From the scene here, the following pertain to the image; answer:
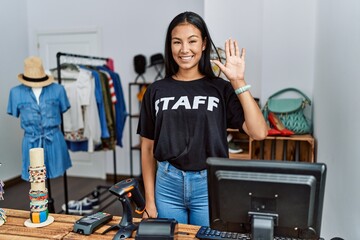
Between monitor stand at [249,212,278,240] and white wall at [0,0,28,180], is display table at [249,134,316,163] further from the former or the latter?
white wall at [0,0,28,180]

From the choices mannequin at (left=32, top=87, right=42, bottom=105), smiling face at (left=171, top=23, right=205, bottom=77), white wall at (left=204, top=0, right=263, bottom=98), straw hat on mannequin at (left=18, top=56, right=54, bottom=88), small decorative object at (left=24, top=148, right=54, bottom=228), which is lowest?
small decorative object at (left=24, top=148, right=54, bottom=228)

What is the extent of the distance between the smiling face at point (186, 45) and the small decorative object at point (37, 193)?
71cm

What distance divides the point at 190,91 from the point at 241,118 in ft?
0.83

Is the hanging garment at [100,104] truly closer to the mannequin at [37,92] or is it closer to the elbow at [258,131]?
the mannequin at [37,92]

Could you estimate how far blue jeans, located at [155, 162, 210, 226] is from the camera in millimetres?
1421

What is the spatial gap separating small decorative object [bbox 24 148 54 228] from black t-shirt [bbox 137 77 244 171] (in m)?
0.48

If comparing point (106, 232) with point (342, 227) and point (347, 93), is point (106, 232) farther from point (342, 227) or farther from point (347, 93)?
point (347, 93)

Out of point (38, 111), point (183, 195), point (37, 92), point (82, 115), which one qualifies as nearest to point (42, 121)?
point (38, 111)

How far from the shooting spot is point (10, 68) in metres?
4.39

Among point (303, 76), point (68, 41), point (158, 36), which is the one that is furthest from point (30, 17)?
point (303, 76)

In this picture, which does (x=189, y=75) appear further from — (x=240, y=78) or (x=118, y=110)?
(x=118, y=110)

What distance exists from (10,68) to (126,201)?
3909 millimetres

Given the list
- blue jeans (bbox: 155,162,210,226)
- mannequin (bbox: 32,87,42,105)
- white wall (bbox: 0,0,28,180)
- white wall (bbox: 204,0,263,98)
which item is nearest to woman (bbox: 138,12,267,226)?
blue jeans (bbox: 155,162,210,226)

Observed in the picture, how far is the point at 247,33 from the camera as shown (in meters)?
3.39
